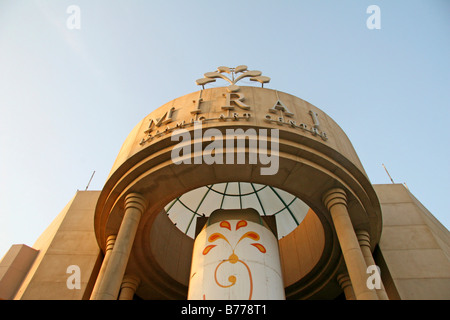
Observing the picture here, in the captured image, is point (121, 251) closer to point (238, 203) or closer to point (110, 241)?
point (110, 241)

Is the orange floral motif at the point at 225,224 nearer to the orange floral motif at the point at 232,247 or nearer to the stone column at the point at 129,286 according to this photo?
the orange floral motif at the point at 232,247

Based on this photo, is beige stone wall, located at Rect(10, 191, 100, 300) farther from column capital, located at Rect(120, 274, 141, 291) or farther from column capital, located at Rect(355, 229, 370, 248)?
column capital, located at Rect(355, 229, 370, 248)

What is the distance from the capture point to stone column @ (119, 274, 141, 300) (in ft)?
63.2

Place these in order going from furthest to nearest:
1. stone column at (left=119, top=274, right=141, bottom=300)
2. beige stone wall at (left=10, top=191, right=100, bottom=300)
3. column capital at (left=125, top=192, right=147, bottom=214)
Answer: stone column at (left=119, top=274, right=141, bottom=300) < beige stone wall at (left=10, top=191, right=100, bottom=300) < column capital at (left=125, top=192, right=147, bottom=214)

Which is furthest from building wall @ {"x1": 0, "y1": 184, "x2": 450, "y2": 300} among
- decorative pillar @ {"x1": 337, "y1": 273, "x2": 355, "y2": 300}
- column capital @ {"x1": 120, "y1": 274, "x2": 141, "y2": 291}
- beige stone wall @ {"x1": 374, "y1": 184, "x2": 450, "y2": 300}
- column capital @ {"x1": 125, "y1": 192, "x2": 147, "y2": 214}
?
column capital @ {"x1": 125, "y1": 192, "x2": 147, "y2": 214}

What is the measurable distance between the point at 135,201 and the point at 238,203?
12.6 meters

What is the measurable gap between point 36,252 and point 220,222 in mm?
13855

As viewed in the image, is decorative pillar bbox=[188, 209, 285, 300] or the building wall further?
the building wall

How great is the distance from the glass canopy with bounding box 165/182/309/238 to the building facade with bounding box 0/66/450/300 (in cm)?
305

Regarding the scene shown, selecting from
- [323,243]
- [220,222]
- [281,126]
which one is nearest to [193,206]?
[220,222]

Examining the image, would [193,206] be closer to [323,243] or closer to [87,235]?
[87,235]

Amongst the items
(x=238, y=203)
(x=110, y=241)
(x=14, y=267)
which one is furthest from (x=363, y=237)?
(x=14, y=267)

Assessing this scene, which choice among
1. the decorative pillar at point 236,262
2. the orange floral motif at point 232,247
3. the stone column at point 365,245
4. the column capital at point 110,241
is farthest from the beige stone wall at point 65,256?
the stone column at point 365,245
